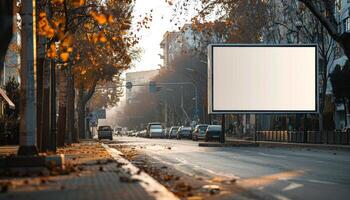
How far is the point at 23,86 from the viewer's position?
48.2ft

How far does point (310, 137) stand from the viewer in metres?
44.9

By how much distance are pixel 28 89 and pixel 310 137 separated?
32758 millimetres

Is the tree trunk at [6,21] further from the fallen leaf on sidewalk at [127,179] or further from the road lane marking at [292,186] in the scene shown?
the road lane marking at [292,186]

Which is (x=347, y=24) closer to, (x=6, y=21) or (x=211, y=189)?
(x=211, y=189)

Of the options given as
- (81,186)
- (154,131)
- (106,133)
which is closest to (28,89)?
(81,186)

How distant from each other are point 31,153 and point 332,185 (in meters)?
6.17

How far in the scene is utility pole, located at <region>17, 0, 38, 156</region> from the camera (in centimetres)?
1432

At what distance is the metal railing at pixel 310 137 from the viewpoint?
128 ft

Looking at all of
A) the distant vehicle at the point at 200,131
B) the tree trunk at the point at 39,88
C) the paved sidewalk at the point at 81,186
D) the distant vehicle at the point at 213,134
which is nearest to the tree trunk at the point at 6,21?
the paved sidewalk at the point at 81,186

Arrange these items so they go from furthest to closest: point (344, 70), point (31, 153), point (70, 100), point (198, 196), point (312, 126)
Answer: point (312, 126)
point (344, 70)
point (70, 100)
point (31, 153)
point (198, 196)

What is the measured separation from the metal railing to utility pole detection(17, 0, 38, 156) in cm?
2662

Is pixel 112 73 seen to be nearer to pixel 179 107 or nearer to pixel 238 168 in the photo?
pixel 238 168

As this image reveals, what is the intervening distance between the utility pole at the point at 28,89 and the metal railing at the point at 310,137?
87.3ft

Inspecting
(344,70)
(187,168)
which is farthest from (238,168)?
(344,70)
